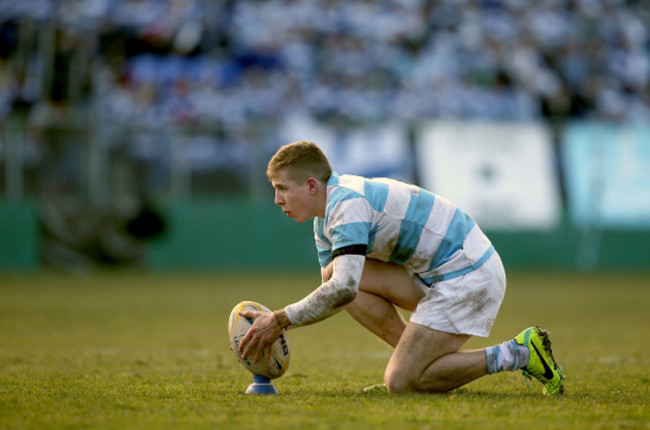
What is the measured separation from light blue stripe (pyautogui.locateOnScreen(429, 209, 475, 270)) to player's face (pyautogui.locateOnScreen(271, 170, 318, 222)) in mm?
766

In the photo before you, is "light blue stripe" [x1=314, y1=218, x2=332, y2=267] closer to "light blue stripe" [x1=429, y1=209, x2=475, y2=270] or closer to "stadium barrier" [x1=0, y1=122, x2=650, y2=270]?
"light blue stripe" [x1=429, y1=209, x2=475, y2=270]

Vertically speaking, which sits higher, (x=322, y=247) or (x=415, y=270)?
(x=322, y=247)

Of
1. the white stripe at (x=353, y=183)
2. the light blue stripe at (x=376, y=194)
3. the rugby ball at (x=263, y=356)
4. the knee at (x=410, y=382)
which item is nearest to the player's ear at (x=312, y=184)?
the white stripe at (x=353, y=183)

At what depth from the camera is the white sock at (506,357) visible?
16.6ft

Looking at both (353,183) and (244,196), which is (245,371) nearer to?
(353,183)

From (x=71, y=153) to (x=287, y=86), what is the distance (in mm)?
5366

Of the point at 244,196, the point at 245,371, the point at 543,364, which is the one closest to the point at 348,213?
the point at 543,364

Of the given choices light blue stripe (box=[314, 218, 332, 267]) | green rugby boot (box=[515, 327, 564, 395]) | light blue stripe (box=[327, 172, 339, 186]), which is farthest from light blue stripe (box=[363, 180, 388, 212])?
green rugby boot (box=[515, 327, 564, 395])

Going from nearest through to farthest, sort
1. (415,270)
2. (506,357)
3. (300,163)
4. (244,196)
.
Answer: (300,163) → (506,357) → (415,270) → (244,196)

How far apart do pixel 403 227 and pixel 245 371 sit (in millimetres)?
1870

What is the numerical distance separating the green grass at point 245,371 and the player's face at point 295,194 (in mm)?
1031

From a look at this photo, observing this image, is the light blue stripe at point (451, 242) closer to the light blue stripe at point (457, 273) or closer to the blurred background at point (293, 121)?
the light blue stripe at point (457, 273)

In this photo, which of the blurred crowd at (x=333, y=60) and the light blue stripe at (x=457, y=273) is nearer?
the light blue stripe at (x=457, y=273)

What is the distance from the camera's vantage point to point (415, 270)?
5.19m
